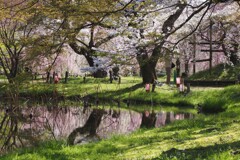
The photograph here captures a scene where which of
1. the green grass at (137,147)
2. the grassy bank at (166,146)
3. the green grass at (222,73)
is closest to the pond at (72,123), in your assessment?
the grassy bank at (166,146)

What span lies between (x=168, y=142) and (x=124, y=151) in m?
1.34

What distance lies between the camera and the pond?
14.8 meters

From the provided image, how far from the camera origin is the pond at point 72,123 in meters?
14.8

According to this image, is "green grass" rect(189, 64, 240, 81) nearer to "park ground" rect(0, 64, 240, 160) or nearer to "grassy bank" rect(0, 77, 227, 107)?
"grassy bank" rect(0, 77, 227, 107)

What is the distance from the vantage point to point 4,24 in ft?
83.8

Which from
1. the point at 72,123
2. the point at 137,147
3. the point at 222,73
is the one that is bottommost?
the point at 72,123

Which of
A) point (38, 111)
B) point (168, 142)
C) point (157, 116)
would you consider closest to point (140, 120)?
point (157, 116)

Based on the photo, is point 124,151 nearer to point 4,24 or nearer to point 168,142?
point 168,142

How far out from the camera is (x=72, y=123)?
728 inches

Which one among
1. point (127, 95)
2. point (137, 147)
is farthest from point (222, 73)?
point (137, 147)

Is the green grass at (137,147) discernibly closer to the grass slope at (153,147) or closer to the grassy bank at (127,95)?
the grass slope at (153,147)

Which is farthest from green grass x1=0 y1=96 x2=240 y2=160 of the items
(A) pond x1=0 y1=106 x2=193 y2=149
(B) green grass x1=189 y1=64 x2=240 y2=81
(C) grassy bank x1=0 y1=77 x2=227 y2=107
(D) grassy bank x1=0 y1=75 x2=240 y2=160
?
(B) green grass x1=189 y1=64 x2=240 y2=81

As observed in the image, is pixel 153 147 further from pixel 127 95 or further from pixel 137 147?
pixel 127 95

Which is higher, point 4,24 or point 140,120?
point 4,24
